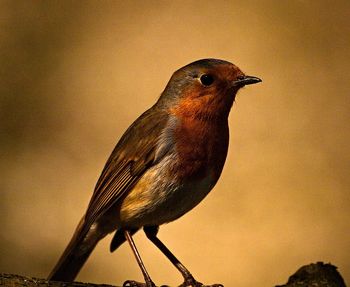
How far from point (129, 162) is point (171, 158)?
0.27 metres

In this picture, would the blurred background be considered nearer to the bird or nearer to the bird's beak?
the bird

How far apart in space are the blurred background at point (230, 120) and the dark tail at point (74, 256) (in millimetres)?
1184

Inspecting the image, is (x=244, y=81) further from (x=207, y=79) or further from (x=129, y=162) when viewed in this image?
(x=129, y=162)

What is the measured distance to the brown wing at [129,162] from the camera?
12.8ft

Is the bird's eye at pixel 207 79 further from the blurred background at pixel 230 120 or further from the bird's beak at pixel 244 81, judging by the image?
the blurred background at pixel 230 120

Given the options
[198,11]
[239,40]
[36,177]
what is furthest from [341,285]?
[198,11]

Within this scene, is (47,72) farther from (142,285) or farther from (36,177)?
(142,285)

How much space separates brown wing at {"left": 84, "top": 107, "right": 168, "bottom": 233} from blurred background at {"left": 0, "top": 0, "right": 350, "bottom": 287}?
57.1 inches

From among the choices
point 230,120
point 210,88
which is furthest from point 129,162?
point 230,120

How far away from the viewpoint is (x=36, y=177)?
19.5ft

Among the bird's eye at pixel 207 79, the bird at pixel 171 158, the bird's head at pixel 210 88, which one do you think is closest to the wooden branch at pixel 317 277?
the bird at pixel 171 158

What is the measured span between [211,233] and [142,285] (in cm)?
174

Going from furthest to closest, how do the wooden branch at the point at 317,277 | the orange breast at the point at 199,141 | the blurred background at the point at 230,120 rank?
the blurred background at the point at 230,120 < the orange breast at the point at 199,141 < the wooden branch at the point at 317,277

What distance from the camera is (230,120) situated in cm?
607
